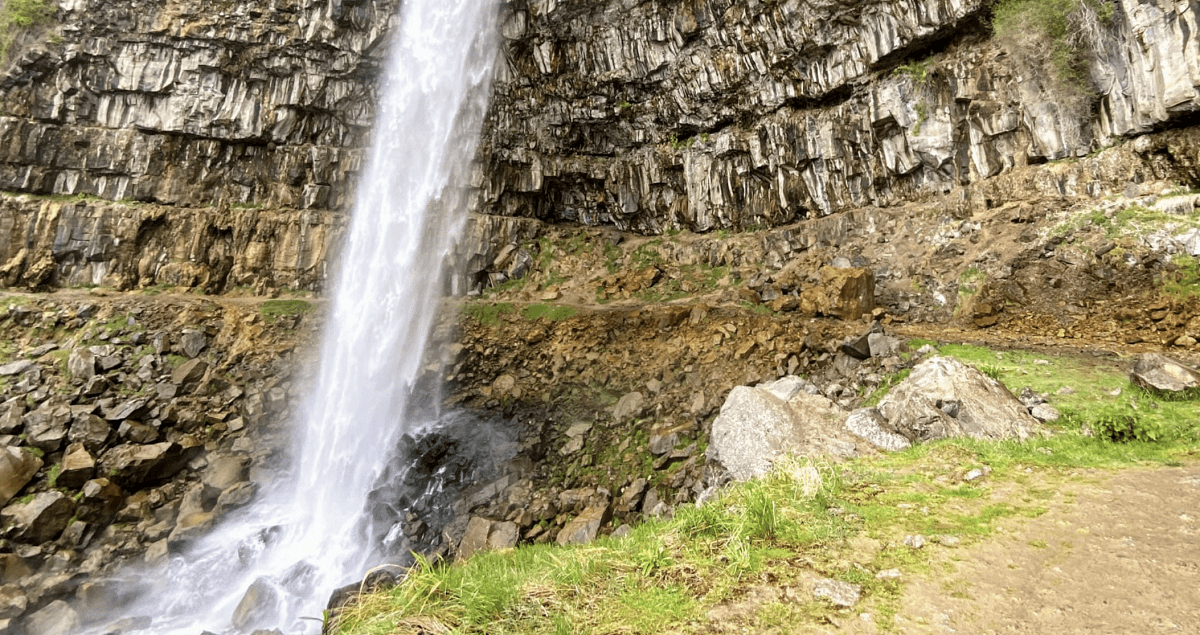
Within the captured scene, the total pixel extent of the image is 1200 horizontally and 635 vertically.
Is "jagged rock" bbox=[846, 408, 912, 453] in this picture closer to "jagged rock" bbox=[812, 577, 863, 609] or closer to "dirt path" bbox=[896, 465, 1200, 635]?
"dirt path" bbox=[896, 465, 1200, 635]

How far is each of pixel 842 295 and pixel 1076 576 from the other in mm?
13442

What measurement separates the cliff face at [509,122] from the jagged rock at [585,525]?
16.5 metres

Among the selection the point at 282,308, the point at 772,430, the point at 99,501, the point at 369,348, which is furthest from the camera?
the point at 282,308

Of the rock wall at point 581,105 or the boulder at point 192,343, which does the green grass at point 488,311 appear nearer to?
the rock wall at point 581,105

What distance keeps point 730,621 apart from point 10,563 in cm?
1560

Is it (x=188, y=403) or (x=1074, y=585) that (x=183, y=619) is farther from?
(x=1074, y=585)

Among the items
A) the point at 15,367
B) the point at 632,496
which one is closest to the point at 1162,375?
the point at 632,496

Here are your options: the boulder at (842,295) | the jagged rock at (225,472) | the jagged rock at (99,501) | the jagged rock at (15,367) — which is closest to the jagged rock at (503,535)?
the jagged rock at (225,472)

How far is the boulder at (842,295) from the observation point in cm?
1559

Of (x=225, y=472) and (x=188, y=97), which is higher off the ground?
(x=188, y=97)

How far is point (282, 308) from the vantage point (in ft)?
70.1

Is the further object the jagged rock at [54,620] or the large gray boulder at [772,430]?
the jagged rock at [54,620]

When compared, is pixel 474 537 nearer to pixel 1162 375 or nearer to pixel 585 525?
pixel 585 525

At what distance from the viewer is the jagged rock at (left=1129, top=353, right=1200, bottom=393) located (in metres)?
7.47
